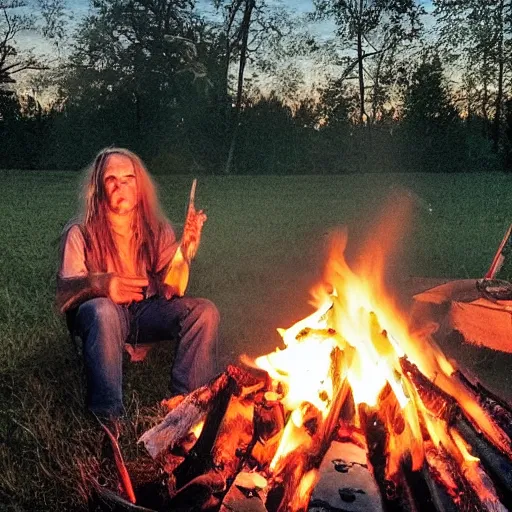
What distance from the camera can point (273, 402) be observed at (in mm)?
2594

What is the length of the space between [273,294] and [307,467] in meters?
4.19

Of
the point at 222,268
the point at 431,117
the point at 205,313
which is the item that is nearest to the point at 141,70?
the point at 431,117

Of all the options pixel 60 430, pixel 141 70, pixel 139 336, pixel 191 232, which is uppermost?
pixel 141 70

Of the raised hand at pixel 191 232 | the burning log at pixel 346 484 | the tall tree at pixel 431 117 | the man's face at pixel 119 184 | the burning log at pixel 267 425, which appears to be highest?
the tall tree at pixel 431 117

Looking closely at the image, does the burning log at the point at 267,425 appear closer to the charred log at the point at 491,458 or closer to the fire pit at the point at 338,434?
the fire pit at the point at 338,434

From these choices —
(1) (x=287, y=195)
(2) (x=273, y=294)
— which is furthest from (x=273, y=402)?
(1) (x=287, y=195)

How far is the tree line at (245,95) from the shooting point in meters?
15.1

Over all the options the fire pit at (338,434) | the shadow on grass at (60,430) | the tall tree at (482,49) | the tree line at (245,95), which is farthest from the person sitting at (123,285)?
the tree line at (245,95)

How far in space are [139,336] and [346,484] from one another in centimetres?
150

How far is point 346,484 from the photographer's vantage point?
2264 millimetres

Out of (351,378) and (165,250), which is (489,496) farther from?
(165,250)

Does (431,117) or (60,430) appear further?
(431,117)

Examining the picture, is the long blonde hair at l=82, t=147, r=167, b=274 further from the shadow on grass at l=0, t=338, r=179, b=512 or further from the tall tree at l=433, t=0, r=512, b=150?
the tall tree at l=433, t=0, r=512, b=150

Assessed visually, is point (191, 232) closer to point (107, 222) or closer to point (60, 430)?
point (107, 222)
